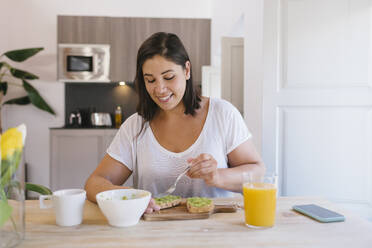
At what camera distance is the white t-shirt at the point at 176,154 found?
1531mm

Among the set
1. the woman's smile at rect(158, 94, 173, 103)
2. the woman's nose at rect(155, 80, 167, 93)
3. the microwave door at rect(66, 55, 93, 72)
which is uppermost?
the microwave door at rect(66, 55, 93, 72)

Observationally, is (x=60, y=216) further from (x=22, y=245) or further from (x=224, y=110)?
(x=224, y=110)

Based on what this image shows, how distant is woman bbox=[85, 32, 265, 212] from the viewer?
1.45 metres

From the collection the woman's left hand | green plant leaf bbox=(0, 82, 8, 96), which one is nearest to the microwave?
green plant leaf bbox=(0, 82, 8, 96)

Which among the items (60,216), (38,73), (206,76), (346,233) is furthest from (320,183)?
(38,73)

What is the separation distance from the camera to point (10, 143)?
2.62 feet

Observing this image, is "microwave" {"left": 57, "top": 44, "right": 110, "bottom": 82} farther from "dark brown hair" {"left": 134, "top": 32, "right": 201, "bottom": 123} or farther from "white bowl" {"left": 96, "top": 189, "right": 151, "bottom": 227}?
"white bowl" {"left": 96, "top": 189, "right": 151, "bottom": 227}

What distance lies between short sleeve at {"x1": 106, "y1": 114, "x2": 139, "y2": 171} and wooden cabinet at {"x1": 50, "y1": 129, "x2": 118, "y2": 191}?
286 centimetres

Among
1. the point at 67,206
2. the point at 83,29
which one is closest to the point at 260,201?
the point at 67,206

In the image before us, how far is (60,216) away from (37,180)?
448 centimetres

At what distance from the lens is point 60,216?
1.02m

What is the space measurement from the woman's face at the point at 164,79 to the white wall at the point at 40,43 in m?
3.85

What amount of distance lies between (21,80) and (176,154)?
4.10 metres

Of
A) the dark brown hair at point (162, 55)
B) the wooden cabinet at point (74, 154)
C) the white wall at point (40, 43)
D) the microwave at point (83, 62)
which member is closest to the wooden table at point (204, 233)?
the dark brown hair at point (162, 55)
